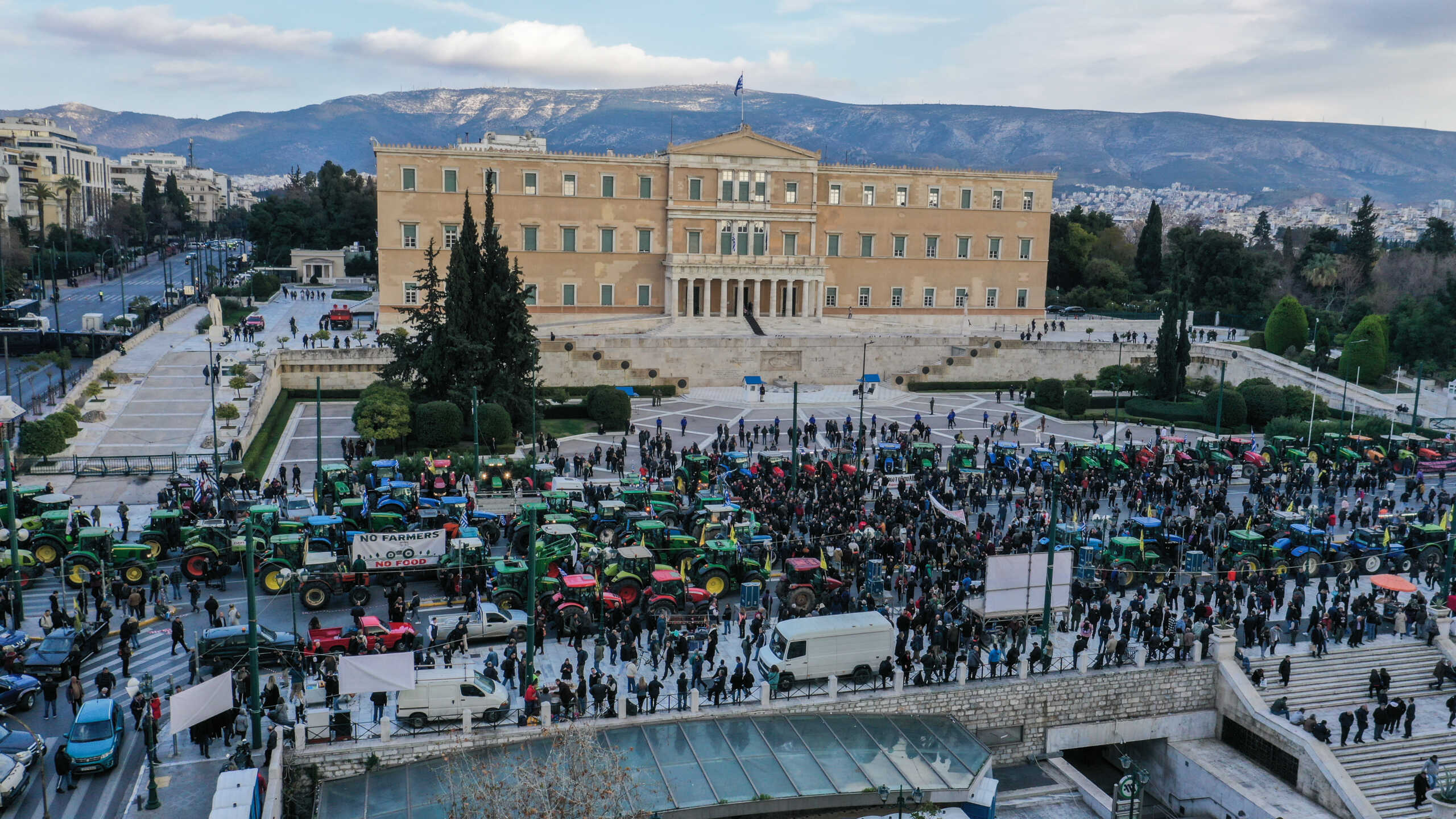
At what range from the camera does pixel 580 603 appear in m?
24.1

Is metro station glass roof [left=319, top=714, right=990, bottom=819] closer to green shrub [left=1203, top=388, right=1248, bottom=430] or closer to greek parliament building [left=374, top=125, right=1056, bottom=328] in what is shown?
green shrub [left=1203, top=388, right=1248, bottom=430]

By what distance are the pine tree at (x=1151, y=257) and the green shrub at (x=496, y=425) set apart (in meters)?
58.3

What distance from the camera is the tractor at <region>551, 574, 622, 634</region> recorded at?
77.4 feet

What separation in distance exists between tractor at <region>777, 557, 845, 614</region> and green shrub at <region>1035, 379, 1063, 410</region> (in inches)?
1189

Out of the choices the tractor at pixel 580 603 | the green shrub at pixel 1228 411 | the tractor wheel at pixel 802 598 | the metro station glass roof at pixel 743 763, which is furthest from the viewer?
the green shrub at pixel 1228 411

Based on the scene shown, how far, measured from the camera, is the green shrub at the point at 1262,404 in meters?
51.2

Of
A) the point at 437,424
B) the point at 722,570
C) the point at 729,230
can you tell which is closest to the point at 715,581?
the point at 722,570

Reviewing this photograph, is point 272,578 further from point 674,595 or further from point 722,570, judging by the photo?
point 722,570

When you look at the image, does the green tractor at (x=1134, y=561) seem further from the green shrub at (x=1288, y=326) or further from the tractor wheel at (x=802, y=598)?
the green shrub at (x=1288, y=326)

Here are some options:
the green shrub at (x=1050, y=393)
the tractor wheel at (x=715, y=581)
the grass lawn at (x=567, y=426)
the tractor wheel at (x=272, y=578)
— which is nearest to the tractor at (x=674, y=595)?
the tractor wheel at (x=715, y=581)

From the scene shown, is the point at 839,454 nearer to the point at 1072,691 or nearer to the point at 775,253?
the point at 1072,691

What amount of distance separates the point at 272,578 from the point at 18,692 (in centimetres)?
601

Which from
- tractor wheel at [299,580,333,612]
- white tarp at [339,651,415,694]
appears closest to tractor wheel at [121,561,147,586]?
tractor wheel at [299,580,333,612]

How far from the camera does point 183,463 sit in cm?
3712
